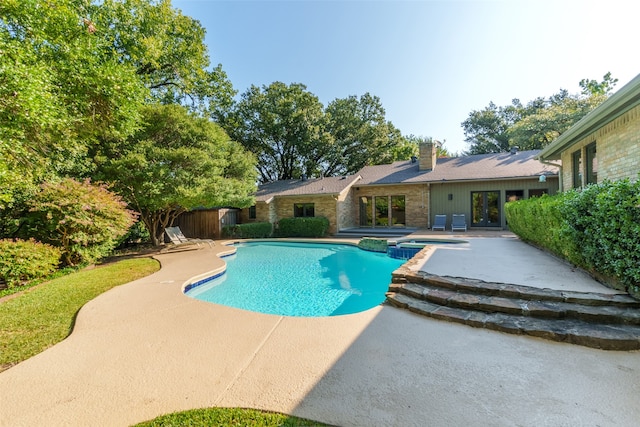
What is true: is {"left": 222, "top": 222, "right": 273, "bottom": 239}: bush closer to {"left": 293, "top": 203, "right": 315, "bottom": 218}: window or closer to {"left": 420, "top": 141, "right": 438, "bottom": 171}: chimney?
{"left": 293, "top": 203, "right": 315, "bottom": 218}: window

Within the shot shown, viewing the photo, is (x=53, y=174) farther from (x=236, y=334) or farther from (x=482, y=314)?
(x=482, y=314)

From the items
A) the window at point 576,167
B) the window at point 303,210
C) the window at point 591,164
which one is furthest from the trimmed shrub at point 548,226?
the window at point 303,210

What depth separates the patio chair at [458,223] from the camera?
15394mm

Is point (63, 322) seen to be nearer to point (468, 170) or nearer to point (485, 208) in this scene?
point (485, 208)

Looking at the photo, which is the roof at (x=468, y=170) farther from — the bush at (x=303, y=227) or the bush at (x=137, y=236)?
the bush at (x=137, y=236)

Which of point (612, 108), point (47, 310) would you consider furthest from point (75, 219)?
point (612, 108)

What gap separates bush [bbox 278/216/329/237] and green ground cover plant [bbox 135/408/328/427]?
14308 millimetres

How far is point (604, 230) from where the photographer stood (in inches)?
161

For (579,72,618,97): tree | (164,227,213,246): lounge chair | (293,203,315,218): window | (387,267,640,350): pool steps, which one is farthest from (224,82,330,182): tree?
(387,267,640,350): pool steps

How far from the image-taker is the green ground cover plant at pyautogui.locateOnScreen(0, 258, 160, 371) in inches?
135

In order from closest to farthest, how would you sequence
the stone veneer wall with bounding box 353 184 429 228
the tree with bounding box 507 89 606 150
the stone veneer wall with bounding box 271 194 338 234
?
the stone veneer wall with bounding box 353 184 429 228
the stone veneer wall with bounding box 271 194 338 234
the tree with bounding box 507 89 606 150

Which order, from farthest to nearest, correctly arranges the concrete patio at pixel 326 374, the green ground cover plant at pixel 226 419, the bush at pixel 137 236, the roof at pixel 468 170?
the roof at pixel 468 170
the bush at pixel 137 236
the concrete patio at pixel 326 374
the green ground cover plant at pixel 226 419

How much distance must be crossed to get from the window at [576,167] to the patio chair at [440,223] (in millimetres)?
7192

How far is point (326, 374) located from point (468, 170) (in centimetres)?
1693
